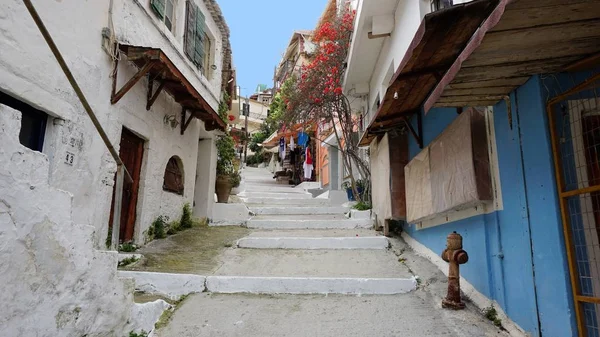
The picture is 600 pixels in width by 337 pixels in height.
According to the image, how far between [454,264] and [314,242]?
10.5ft

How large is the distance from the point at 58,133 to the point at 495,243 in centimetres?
493

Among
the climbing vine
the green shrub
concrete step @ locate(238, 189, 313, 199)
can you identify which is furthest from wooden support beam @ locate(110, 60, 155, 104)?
concrete step @ locate(238, 189, 313, 199)

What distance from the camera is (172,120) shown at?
284 inches

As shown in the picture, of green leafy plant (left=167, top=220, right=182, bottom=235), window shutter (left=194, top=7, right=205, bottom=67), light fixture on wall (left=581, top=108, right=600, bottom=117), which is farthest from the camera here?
window shutter (left=194, top=7, right=205, bottom=67)

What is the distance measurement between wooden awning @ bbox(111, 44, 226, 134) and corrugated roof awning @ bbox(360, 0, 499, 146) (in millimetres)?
3375

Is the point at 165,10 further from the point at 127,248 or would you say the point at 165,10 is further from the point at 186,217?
the point at 127,248

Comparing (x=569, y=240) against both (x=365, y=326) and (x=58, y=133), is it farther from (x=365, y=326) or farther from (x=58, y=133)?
(x=58, y=133)

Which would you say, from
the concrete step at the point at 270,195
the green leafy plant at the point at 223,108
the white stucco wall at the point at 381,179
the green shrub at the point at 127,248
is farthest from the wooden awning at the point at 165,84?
the concrete step at the point at 270,195

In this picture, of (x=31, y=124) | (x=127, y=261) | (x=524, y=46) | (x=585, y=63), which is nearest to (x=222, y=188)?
(x=127, y=261)

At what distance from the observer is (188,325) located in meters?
3.53

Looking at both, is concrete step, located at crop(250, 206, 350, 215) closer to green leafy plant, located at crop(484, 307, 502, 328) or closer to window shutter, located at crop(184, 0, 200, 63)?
window shutter, located at crop(184, 0, 200, 63)

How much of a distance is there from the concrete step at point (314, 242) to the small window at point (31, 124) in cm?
372

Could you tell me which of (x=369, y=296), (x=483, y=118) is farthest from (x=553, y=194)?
(x=369, y=296)

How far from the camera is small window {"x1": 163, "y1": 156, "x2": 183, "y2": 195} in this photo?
285 inches
